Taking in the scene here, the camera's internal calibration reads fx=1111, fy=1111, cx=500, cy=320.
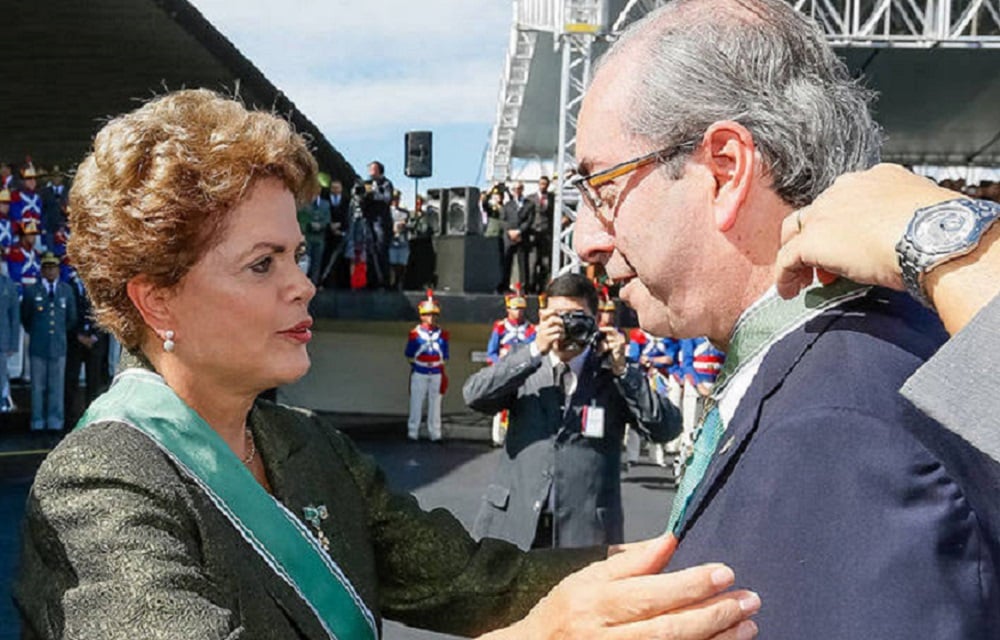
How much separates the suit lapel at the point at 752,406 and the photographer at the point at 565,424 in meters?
3.52

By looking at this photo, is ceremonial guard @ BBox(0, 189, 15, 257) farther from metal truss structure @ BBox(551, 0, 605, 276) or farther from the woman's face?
the woman's face

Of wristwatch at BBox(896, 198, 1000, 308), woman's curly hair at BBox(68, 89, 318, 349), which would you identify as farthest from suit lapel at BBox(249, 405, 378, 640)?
wristwatch at BBox(896, 198, 1000, 308)

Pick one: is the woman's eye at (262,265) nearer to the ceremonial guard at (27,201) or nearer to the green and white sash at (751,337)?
the green and white sash at (751,337)

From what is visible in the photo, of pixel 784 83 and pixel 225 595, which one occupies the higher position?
pixel 784 83

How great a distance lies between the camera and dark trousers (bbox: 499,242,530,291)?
17859 millimetres

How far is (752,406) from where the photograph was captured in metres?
1.24

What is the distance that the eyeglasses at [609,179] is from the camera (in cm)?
148

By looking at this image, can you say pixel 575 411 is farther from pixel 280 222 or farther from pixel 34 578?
pixel 34 578

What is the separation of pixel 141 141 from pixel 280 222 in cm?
29

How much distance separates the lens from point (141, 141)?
6.40ft

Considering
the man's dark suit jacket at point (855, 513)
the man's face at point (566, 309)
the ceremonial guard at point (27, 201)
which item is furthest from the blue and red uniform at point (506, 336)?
the man's dark suit jacket at point (855, 513)

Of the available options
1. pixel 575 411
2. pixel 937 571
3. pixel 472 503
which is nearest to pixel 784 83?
pixel 937 571

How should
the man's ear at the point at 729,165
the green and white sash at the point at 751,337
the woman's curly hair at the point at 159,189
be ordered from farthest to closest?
1. the woman's curly hair at the point at 159,189
2. the man's ear at the point at 729,165
3. the green and white sash at the point at 751,337

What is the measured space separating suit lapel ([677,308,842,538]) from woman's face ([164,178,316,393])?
1.03 m
